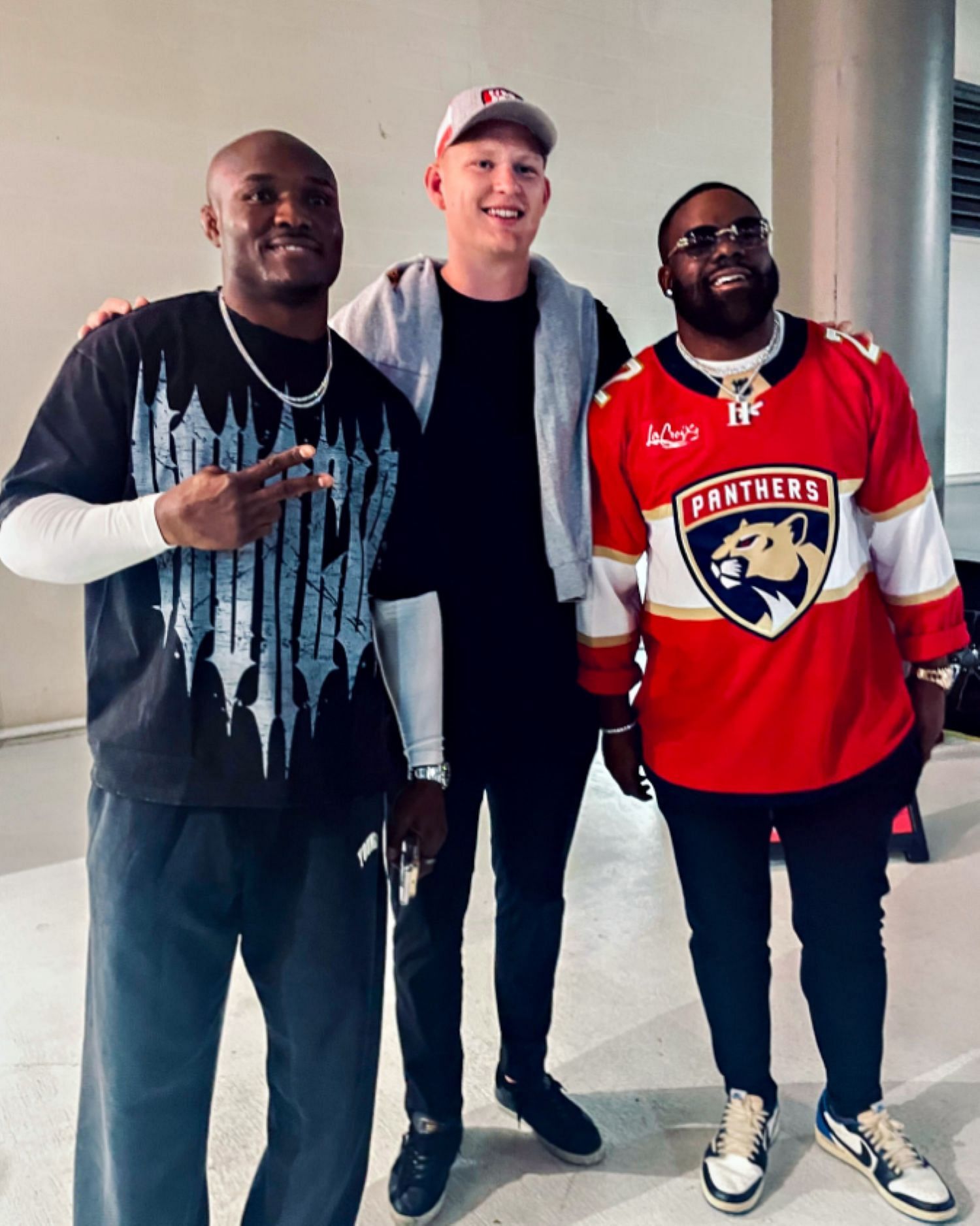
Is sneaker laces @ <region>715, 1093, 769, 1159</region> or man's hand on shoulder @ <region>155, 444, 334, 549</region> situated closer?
man's hand on shoulder @ <region>155, 444, 334, 549</region>

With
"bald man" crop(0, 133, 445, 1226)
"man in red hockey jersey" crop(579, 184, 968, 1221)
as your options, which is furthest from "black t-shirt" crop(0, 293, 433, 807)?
"man in red hockey jersey" crop(579, 184, 968, 1221)

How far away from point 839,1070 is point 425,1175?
649mm

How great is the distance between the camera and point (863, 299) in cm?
304

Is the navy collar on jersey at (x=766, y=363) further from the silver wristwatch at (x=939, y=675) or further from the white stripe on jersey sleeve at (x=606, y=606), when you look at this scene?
the silver wristwatch at (x=939, y=675)

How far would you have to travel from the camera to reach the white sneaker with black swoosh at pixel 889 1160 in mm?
1521

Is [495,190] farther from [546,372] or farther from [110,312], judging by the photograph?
[110,312]

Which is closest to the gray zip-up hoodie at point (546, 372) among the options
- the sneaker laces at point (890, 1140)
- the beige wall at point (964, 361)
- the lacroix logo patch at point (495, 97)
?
the lacroix logo patch at point (495, 97)

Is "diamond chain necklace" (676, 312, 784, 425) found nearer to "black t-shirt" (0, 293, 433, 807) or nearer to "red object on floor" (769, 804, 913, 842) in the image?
"black t-shirt" (0, 293, 433, 807)

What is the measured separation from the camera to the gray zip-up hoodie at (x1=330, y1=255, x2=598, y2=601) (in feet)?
4.78

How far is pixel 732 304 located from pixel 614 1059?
4.51ft

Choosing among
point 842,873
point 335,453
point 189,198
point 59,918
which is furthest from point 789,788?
point 189,198

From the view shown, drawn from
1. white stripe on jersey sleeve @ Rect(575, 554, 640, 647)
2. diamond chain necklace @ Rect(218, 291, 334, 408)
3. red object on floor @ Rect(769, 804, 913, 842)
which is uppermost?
diamond chain necklace @ Rect(218, 291, 334, 408)

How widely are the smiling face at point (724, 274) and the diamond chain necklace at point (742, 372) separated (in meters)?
0.04

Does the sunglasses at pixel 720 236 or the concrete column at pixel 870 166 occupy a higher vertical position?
the concrete column at pixel 870 166
